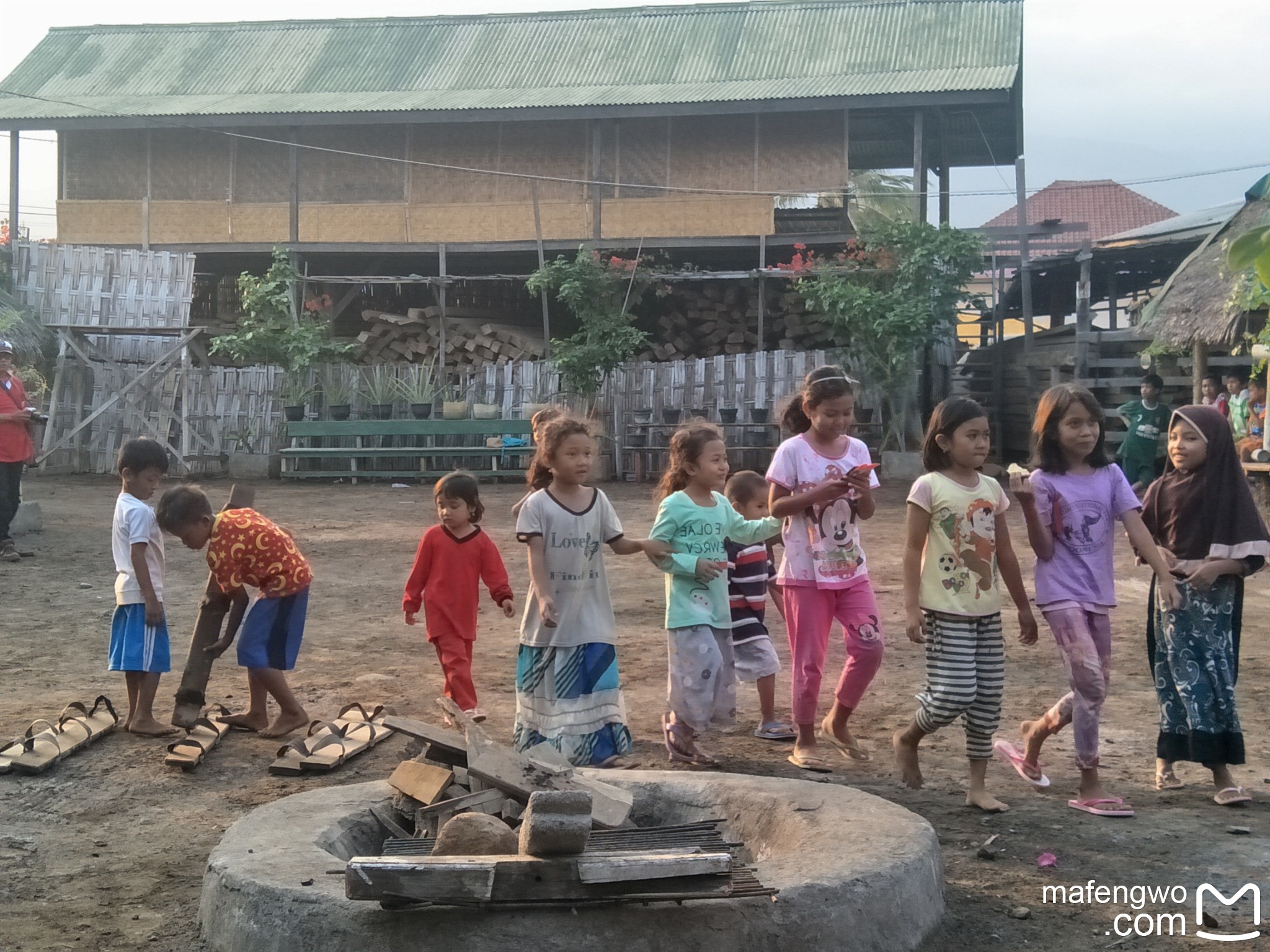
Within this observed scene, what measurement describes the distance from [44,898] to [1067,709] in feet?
10.5

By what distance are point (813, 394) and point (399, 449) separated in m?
13.1

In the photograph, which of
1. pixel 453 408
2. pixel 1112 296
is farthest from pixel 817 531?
pixel 1112 296

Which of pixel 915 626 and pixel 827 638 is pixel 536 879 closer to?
pixel 915 626

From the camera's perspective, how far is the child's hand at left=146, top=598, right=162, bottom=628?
16.5 feet

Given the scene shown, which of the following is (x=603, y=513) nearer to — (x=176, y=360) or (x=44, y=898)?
(x=44, y=898)

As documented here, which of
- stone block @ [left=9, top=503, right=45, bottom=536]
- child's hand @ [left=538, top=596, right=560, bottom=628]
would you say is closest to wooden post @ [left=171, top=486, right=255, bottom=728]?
child's hand @ [left=538, top=596, right=560, bottom=628]

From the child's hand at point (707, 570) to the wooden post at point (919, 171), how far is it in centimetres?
1486

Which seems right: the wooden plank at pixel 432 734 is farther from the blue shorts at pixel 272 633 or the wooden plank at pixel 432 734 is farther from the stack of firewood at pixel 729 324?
the stack of firewood at pixel 729 324

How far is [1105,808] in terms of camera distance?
159 inches

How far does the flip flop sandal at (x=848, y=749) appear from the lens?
4.75 m

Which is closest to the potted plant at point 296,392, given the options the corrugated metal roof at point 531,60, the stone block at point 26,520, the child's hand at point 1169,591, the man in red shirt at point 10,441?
the corrugated metal roof at point 531,60

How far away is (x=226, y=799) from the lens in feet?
14.2

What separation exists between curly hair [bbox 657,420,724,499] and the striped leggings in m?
1.10

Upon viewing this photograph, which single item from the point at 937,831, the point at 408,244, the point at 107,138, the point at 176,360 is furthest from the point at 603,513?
the point at 107,138
